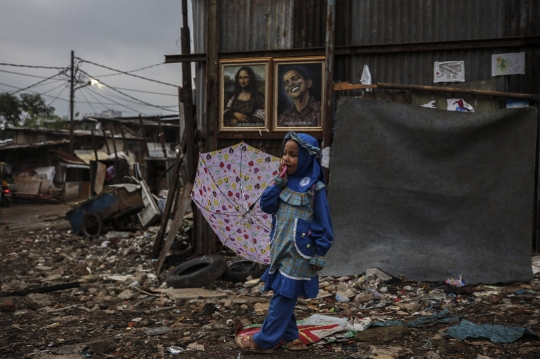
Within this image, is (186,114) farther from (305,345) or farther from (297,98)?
(305,345)

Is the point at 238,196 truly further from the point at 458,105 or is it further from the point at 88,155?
the point at 88,155

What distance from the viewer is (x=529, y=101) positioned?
21.7 feet

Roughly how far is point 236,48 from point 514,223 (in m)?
4.86

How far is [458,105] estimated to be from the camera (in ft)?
22.6

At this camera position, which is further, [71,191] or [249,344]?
[71,191]

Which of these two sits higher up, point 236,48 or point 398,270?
point 236,48

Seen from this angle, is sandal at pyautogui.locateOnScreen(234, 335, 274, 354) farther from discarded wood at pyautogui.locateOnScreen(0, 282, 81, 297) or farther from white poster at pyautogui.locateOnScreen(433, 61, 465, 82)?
white poster at pyautogui.locateOnScreen(433, 61, 465, 82)

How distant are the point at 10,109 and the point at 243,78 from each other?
36.5 metres

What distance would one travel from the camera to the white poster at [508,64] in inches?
267

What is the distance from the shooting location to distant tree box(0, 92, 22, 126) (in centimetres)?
3812

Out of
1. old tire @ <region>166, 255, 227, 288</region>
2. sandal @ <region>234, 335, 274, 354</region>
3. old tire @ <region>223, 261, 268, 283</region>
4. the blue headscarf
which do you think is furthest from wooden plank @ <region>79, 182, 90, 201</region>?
the blue headscarf

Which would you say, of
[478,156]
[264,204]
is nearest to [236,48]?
[478,156]

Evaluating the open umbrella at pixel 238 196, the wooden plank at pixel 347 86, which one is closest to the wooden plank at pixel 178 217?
the open umbrella at pixel 238 196

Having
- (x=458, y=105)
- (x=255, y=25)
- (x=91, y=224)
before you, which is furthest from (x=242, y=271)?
(x=91, y=224)
